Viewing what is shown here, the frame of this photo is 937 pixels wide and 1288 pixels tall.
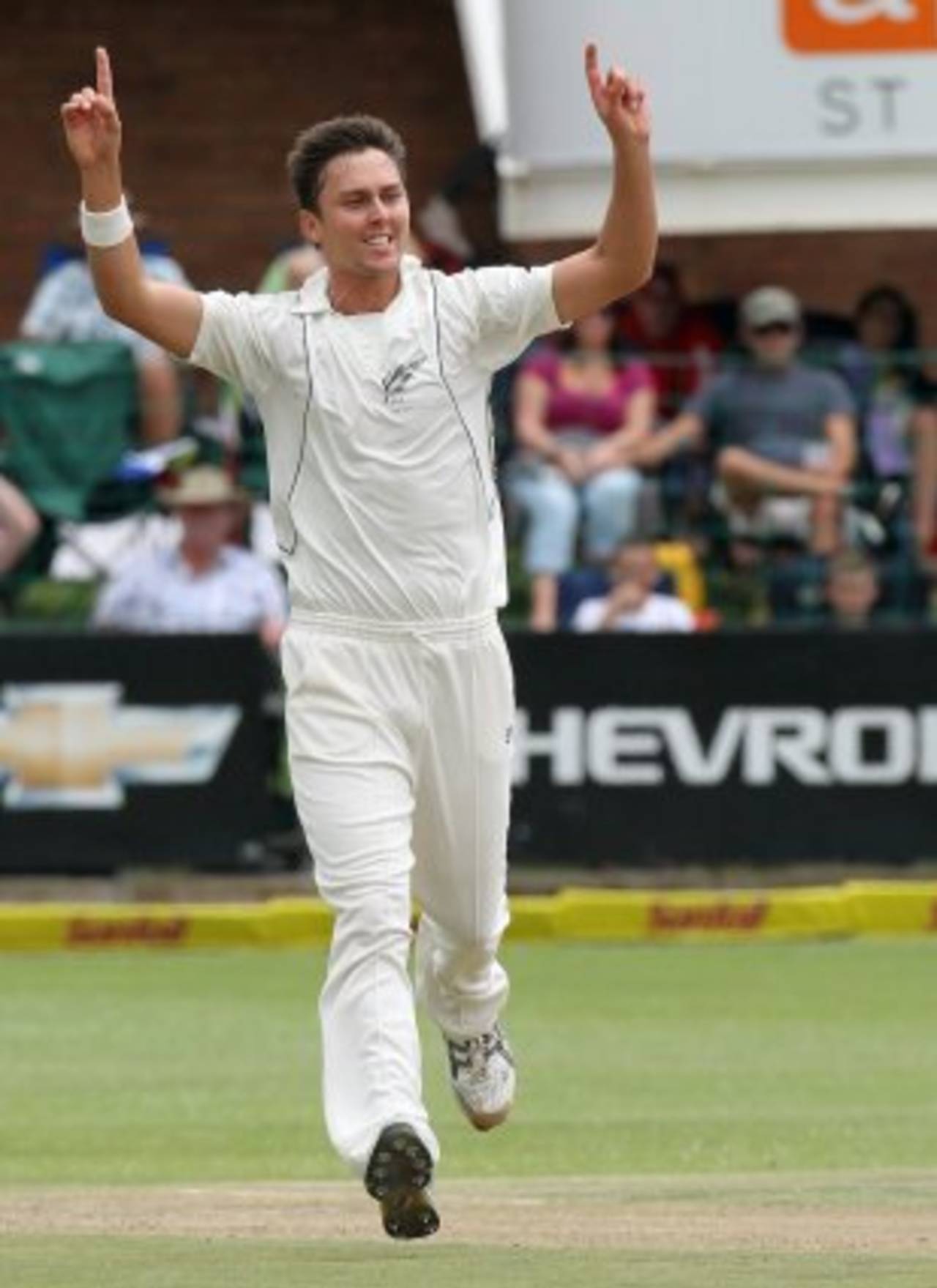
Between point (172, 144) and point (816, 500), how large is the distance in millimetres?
5534

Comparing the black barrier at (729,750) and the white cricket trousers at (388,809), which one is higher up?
the white cricket trousers at (388,809)

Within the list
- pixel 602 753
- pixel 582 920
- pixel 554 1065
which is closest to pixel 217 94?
pixel 602 753

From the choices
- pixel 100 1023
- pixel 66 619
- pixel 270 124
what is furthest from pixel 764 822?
pixel 270 124

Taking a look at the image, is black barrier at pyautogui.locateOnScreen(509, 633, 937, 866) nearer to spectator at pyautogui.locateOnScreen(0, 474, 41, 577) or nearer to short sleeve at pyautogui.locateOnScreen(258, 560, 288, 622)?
short sleeve at pyautogui.locateOnScreen(258, 560, 288, 622)

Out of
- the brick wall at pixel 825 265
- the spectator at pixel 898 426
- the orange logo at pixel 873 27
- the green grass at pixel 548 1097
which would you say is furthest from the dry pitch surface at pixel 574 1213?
the brick wall at pixel 825 265

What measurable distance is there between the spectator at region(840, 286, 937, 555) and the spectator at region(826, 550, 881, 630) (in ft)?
1.34

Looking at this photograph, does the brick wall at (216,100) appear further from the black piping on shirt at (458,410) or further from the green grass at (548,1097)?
the black piping on shirt at (458,410)

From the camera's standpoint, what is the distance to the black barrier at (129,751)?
1494cm

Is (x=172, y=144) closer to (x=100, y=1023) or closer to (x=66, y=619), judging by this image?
(x=66, y=619)

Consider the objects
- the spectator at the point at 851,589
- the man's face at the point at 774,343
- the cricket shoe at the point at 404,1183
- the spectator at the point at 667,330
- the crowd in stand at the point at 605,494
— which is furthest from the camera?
the spectator at the point at 667,330

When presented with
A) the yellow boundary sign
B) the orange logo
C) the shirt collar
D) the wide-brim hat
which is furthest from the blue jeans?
the shirt collar

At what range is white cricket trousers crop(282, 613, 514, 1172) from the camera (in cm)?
728

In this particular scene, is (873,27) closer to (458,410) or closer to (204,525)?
(204,525)

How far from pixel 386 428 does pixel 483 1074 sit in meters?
1.47
